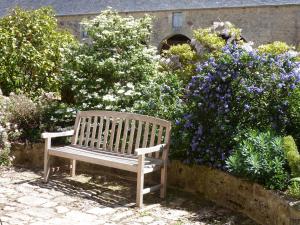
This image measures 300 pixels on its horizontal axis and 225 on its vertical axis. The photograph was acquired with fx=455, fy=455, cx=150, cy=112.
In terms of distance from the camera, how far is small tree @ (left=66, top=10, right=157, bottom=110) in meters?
6.86

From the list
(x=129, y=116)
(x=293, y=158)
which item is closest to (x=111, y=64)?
(x=129, y=116)

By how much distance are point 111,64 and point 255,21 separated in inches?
462

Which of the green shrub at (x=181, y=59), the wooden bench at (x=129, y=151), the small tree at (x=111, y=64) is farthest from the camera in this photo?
the green shrub at (x=181, y=59)

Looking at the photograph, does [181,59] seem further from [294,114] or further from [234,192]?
[234,192]

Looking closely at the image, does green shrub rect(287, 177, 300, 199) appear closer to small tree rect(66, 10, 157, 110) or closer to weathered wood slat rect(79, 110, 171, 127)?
weathered wood slat rect(79, 110, 171, 127)

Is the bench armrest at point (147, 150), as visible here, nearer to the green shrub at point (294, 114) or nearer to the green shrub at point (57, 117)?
the green shrub at point (294, 114)

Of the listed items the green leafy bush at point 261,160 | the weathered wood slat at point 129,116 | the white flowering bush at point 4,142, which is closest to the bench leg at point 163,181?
the weathered wood slat at point 129,116

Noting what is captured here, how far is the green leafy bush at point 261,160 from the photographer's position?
14.6ft

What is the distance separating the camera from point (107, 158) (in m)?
5.45

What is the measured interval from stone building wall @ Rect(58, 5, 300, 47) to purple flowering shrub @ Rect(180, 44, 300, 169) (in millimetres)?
10842

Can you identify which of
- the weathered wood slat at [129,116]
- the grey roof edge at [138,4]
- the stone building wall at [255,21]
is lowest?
the weathered wood slat at [129,116]

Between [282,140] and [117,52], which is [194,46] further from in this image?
[282,140]

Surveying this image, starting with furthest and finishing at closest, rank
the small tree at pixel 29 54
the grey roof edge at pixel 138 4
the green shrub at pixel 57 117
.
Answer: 1. the grey roof edge at pixel 138 4
2. the small tree at pixel 29 54
3. the green shrub at pixel 57 117

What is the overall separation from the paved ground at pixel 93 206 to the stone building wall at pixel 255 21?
10.9 metres
